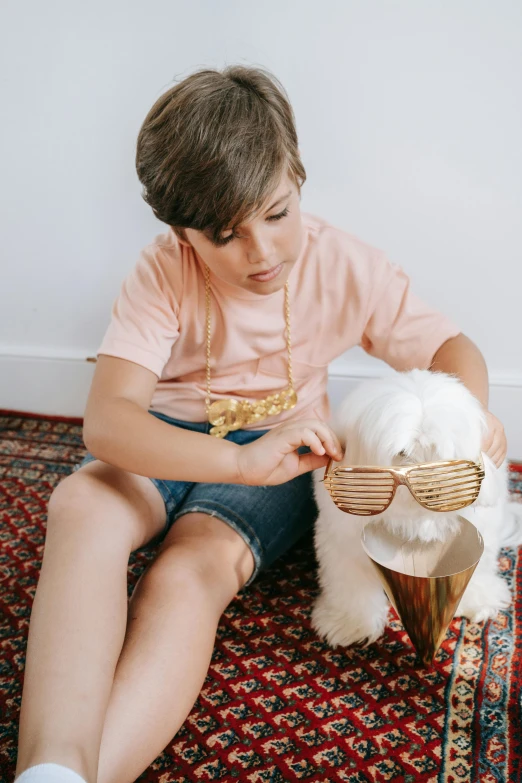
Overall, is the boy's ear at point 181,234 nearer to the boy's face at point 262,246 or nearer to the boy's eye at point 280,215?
the boy's face at point 262,246

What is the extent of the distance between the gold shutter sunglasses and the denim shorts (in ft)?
0.92

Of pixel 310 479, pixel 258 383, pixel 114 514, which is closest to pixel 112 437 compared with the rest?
pixel 114 514

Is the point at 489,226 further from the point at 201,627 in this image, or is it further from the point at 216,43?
the point at 201,627

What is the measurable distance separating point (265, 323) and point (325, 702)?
1.85 ft

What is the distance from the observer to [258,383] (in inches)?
42.9

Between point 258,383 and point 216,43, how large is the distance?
2.35ft

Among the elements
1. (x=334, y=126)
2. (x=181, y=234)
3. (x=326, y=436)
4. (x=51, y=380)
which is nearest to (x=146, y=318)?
(x=181, y=234)

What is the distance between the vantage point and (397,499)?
2.52ft

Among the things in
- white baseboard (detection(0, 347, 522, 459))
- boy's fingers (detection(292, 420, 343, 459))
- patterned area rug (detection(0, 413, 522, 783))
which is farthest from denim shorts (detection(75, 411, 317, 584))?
white baseboard (detection(0, 347, 522, 459))

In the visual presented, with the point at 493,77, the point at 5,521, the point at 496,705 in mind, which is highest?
the point at 493,77

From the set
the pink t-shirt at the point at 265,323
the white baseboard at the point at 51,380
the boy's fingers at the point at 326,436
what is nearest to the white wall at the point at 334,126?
the white baseboard at the point at 51,380

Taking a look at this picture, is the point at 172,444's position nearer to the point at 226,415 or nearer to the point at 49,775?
the point at 226,415

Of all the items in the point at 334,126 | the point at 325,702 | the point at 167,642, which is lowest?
the point at 325,702

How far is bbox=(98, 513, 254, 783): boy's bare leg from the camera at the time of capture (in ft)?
2.42
